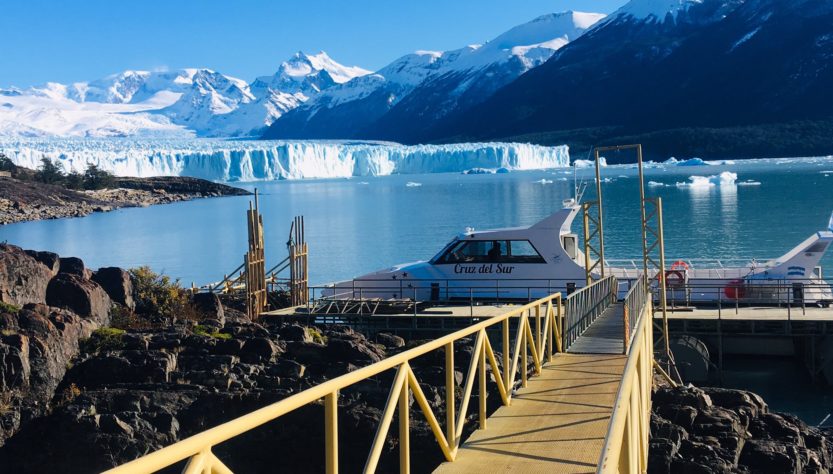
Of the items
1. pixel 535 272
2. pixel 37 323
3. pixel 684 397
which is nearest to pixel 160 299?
pixel 37 323

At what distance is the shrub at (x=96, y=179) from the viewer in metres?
99.0

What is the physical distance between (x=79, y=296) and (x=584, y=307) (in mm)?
8019

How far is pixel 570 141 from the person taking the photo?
186 meters

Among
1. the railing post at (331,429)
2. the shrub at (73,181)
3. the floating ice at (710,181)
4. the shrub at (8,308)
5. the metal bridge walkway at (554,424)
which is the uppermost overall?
the shrub at (73,181)

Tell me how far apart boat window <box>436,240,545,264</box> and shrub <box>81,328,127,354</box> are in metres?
8.14

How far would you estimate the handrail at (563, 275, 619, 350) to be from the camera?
37.5 feet

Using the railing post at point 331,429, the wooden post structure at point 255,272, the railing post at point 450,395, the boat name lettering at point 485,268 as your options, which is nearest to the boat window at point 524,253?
the boat name lettering at point 485,268

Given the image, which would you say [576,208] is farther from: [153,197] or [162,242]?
[153,197]

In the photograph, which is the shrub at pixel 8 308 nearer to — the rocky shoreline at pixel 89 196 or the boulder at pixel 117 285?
the boulder at pixel 117 285

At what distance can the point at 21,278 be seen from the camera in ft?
51.1

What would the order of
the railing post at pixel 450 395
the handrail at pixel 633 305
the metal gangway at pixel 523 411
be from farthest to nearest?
the handrail at pixel 633 305
the railing post at pixel 450 395
the metal gangway at pixel 523 411

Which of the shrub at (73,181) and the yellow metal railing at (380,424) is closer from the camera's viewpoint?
the yellow metal railing at (380,424)

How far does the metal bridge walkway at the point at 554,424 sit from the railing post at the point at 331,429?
1.48 metres

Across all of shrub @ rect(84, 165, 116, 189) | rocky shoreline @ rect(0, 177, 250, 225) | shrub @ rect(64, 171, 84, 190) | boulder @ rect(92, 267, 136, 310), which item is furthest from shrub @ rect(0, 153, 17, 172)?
boulder @ rect(92, 267, 136, 310)
